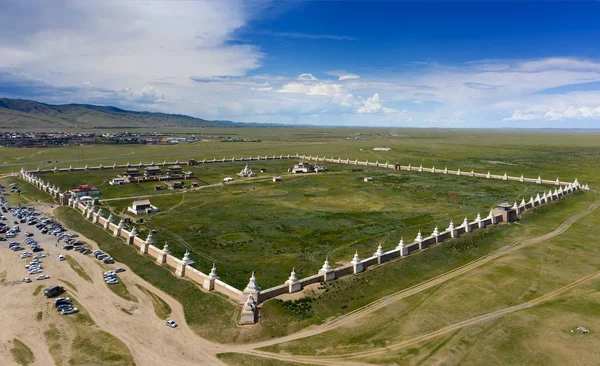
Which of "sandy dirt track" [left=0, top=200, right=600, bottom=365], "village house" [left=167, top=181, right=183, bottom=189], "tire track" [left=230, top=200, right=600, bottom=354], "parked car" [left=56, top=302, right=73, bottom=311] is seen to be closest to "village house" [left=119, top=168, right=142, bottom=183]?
"village house" [left=167, top=181, right=183, bottom=189]

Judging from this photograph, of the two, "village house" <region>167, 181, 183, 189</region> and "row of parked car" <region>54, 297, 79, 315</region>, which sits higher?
"village house" <region>167, 181, 183, 189</region>

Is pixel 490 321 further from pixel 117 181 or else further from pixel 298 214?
pixel 117 181

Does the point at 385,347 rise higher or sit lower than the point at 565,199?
lower

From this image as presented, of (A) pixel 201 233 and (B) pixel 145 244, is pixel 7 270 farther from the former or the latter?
(A) pixel 201 233

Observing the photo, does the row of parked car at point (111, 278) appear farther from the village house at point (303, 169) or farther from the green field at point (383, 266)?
the village house at point (303, 169)

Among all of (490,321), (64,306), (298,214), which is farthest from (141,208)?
(490,321)

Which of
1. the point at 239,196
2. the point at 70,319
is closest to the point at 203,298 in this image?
the point at 70,319

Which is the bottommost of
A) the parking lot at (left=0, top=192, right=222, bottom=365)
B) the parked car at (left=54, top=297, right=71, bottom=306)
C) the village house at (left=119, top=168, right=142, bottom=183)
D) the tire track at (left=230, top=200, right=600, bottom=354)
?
the parking lot at (left=0, top=192, right=222, bottom=365)

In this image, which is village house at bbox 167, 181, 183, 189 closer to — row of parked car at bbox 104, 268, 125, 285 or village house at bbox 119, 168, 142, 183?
village house at bbox 119, 168, 142, 183
